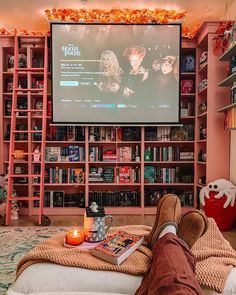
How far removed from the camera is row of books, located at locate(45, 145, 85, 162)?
3936 mm

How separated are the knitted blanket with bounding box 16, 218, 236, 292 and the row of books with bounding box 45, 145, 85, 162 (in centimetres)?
246

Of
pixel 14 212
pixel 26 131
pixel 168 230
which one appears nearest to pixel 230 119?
pixel 168 230

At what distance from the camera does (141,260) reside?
1302 mm

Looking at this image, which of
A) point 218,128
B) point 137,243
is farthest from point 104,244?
point 218,128

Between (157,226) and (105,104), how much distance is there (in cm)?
249

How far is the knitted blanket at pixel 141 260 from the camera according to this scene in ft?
3.85

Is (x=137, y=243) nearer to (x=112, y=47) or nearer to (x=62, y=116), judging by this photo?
(x=62, y=116)

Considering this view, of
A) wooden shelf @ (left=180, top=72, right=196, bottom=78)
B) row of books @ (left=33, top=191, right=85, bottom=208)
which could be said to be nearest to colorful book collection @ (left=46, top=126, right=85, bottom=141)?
row of books @ (left=33, top=191, right=85, bottom=208)

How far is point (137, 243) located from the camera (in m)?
1.43

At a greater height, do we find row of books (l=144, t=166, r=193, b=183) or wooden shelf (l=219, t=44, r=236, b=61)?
A: wooden shelf (l=219, t=44, r=236, b=61)

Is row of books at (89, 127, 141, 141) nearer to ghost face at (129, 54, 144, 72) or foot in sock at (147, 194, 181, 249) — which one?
ghost face at (129, 54, 144, 72)

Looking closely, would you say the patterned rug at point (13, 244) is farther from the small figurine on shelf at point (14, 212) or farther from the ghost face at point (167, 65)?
the ghost face at point (167, 65)

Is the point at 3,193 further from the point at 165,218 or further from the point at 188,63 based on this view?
the point at 188,63

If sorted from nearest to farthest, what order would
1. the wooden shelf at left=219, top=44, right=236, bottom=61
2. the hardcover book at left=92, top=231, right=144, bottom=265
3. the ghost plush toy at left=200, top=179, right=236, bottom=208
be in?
the hardcover book at left=92, top=231, right=144, bottom=265 → the wooden shelf at left=219, top=44, right=236, bottom=61 → the ghost plush toy at left=200, top=179, right=236, bottom=208
